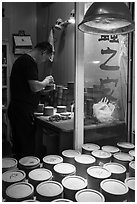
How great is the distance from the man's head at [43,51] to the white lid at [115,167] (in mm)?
938

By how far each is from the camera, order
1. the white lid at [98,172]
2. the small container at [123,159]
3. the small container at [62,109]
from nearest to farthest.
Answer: the white lid at [98,172]
the small container at [123,159]
the small container at [62,109]

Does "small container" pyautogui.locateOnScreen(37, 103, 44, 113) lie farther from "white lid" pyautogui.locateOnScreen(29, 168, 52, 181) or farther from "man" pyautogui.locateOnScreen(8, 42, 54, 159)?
"white lid" pyautogui.locateOnScreen(29, 168, 52, 181)

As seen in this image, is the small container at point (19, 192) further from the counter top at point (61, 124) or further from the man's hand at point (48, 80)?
the man's hand at point (48, 80)

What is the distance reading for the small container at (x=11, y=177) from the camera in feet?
3.69

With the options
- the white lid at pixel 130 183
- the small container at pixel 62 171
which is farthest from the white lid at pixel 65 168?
the white lid at pixel 130 183

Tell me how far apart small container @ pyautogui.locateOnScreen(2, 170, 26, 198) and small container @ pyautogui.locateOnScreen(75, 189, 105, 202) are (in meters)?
0.33

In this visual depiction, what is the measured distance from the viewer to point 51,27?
1851 mm

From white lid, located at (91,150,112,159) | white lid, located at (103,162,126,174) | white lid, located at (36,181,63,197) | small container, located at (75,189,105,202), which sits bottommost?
small container, located at (75,189,105,202)

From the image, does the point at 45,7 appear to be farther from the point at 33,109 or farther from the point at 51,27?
the point at 33,109

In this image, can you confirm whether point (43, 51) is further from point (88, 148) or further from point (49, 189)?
point (49, 189)

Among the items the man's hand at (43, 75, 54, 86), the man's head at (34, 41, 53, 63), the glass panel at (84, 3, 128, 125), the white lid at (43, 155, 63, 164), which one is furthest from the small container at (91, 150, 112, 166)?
the man's head at (34, 41, 53, 63)

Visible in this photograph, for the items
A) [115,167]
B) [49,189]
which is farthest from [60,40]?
[49,189]

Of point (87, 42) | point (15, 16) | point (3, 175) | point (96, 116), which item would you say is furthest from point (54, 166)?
point (15, 16)

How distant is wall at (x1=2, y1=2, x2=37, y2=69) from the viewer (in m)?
1.75
